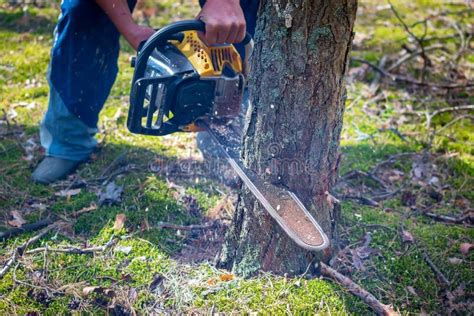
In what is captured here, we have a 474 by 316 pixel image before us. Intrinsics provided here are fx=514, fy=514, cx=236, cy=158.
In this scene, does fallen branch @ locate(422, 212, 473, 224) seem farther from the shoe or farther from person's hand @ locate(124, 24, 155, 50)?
the shoe

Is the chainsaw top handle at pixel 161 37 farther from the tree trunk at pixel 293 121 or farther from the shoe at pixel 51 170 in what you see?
the shoe at pixel 51 170

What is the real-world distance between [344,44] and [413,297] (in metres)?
1.10

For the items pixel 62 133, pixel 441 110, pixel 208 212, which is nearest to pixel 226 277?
pixel 208 212

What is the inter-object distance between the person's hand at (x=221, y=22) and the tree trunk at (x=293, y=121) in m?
0.42

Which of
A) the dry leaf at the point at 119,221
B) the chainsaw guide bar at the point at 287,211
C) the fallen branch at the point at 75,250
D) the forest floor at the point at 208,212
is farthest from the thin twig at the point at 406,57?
the fallen branch at the point at 75,250

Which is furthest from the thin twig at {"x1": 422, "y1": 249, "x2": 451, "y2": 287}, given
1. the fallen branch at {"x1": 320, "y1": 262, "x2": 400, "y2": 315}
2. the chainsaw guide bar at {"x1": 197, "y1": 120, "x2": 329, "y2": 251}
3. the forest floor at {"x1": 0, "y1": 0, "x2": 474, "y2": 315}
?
the chainsaw guide bar at {"x1": 197, "y1": 120, "x2": 329, "y2": 251}

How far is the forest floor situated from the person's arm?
2.55ft

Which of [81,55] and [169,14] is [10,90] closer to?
[81,55]

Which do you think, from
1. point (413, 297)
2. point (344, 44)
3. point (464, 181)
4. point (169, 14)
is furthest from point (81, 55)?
point (169, 14)

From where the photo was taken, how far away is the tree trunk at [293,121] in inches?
72.7

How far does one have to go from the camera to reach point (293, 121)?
1.98 metres

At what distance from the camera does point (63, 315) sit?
2031 millimetres

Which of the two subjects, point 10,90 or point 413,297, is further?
point 10,90

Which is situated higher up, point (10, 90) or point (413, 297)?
point (10, 90)
